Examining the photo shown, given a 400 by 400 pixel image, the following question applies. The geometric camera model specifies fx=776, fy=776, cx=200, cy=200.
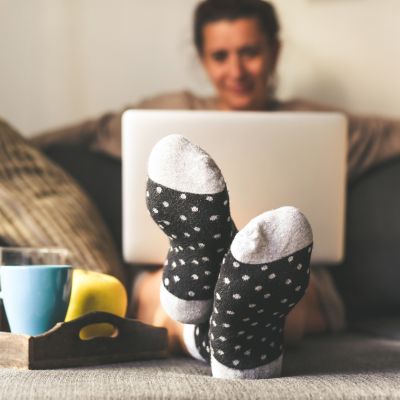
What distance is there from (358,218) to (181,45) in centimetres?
71

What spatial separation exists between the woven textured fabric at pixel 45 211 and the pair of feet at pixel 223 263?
1.30 ft

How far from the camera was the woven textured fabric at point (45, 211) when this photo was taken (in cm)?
135

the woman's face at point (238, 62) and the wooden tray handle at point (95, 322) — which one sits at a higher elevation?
the woman's face at point (238, 62)

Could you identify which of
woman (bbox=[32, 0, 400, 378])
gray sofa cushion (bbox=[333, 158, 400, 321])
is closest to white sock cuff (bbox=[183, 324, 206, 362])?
gray sofa cushion (bbox=[333, 158, 400, 321])

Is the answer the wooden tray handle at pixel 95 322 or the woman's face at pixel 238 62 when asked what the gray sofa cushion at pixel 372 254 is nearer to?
the woman's face at pixel 238 62

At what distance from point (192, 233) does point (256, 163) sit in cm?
30

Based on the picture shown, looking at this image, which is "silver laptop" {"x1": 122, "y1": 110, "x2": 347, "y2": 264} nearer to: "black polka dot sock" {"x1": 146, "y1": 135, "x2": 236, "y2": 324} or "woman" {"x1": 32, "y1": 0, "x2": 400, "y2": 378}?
"black polka dot sock" {"x1": 146, "y1": 135, "x2": 236, "y2": 324}

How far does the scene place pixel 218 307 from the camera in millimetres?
899

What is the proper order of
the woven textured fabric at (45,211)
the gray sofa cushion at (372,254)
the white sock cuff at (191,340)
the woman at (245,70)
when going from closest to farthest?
the white sock cuff at (191,340)
the woven textured fabric at (45,211)
the gray sofa cushion at (372,254)
the woman at (245,70)

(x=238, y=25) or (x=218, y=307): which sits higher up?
(x=238, y=25)

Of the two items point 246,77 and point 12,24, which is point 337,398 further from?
point 12,24

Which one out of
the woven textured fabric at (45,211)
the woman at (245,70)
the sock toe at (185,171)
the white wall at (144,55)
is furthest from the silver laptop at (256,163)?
the white wall at (144,55)

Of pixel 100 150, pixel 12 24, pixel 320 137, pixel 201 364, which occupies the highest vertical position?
pixel 12 24

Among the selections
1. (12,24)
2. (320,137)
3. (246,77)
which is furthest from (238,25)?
(320,137)
